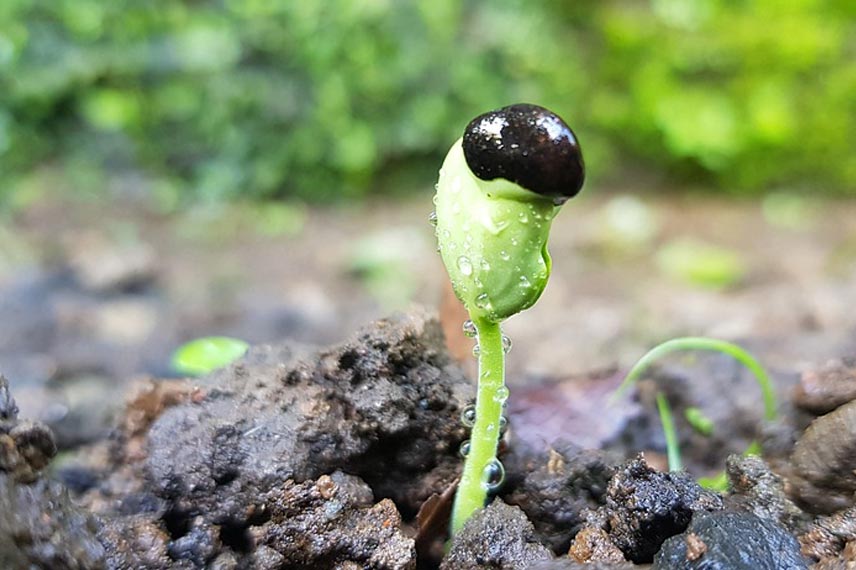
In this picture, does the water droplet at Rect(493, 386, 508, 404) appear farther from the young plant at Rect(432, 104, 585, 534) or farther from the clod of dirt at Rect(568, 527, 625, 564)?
the clod of dirt at Rect(568, 527, 625, 564)

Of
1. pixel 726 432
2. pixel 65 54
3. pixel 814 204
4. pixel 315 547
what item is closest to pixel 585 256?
pixel 814 204

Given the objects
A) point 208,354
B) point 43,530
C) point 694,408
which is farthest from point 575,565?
point 208,354

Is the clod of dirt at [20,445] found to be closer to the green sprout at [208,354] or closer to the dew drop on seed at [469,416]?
the dew drop on seed at [469,416]

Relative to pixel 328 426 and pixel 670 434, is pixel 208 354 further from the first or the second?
pixel 670 434

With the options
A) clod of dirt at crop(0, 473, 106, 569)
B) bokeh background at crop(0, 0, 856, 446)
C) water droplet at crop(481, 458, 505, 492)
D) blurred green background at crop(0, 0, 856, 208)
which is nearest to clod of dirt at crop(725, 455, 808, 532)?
water droplet at crop(481, 458, 505, 492)

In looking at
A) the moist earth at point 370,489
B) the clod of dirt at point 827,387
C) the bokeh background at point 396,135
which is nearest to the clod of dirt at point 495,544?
the moist earth at point 370,489
